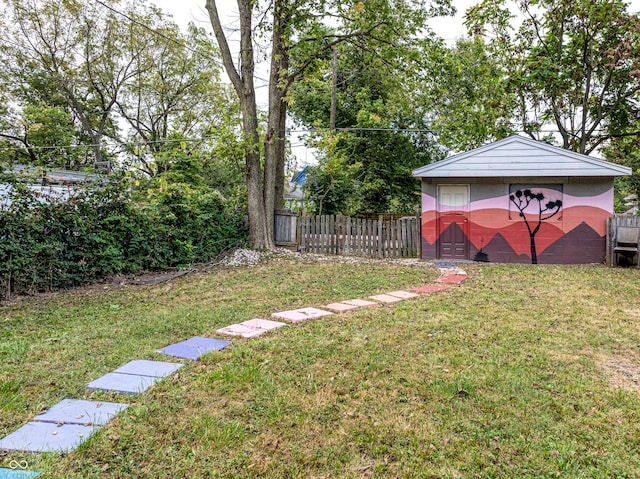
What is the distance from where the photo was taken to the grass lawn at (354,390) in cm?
201

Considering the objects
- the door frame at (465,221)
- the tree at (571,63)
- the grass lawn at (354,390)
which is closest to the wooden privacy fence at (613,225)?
the door frame at (465,221)

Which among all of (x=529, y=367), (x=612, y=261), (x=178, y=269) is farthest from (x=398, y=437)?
(x=612, y=261)

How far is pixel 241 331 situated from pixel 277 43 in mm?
8801

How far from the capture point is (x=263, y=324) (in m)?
4.36

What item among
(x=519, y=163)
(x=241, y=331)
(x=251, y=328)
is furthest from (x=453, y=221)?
(x=241, y=331)

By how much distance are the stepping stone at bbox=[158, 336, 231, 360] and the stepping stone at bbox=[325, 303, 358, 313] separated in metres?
1.71

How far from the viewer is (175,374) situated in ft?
9.82

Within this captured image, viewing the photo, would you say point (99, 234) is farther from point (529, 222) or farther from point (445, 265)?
point (529, 222)

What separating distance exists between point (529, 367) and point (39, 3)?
2274 cm

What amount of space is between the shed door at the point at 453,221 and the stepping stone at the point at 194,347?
773cm

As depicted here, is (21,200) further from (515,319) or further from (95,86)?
(95,86)

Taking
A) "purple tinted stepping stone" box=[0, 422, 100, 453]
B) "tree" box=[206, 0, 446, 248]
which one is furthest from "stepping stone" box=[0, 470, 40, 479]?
"tree" box=[206, 0, 446, 248]

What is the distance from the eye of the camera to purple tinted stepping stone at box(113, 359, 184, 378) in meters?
2.99

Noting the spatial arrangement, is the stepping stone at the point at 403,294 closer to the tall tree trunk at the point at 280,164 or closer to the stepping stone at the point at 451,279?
the stepping stone at the point at 451,279
